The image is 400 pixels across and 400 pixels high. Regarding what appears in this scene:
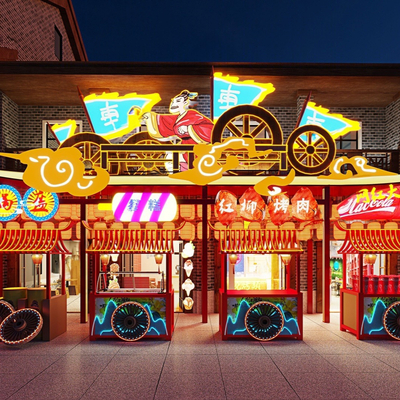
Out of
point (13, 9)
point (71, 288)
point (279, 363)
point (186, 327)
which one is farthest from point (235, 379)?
point (13, 9)

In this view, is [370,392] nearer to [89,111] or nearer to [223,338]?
[223,338]

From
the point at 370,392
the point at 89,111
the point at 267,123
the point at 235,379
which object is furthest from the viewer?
the point at 89,111

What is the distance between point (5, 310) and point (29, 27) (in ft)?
41.1

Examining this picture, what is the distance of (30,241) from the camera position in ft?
32.1

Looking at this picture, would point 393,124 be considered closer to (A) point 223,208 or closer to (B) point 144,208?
(A) point 223,208

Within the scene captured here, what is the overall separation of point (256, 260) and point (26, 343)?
7967 mm

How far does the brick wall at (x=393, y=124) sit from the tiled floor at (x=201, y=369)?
7407mm

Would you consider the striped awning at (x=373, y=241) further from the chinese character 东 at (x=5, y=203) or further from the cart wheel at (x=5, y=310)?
the chinese character 东 at (x=5, y=203)

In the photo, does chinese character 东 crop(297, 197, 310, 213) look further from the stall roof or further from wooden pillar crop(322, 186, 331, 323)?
wooden pillar crop(322, 186, 331, 323)

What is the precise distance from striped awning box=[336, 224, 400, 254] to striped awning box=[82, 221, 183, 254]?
188 inches

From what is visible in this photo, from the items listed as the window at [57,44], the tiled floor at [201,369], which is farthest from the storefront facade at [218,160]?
the window at [57,44]

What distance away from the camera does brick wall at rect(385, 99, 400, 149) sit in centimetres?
1334

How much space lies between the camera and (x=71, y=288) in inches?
632

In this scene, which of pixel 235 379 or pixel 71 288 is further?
pixel 71 288
